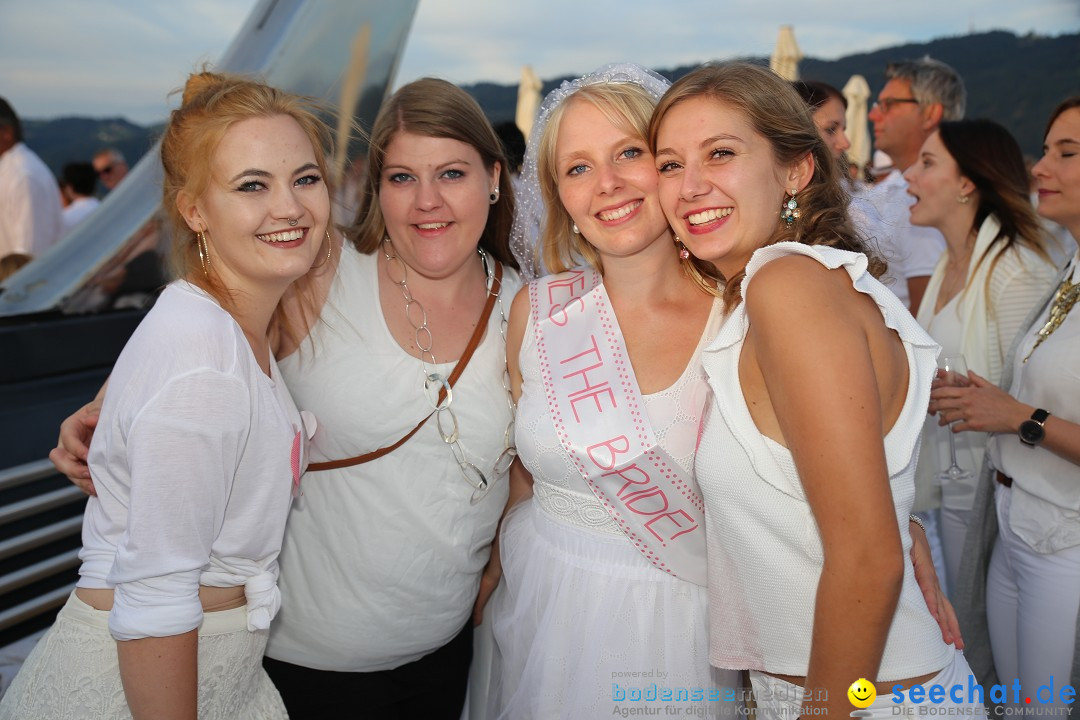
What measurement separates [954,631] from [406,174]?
1.64m

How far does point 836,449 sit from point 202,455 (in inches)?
40.5

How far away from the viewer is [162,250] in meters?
4.09

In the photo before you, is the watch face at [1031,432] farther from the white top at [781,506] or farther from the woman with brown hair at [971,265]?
the white top at [781,506]

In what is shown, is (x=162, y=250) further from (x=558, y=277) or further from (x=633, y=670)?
(x=633, y=670)

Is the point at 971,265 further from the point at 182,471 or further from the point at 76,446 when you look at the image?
the point at 76,446

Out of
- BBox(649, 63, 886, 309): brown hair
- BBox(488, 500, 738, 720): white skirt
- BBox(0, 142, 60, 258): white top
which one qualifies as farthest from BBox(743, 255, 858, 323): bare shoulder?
BBox(0, 142, 60, 258): white top

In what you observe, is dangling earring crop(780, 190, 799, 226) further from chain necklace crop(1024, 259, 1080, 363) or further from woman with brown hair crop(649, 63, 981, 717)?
chain necklace crop(1024, 259, 1080, 363)

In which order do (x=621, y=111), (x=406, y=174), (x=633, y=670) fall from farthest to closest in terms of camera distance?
(x=406, y=174) → (x=621, y=111) → (x=633, y=670)

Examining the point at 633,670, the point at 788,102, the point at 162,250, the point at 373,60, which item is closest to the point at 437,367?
the point at 633,670

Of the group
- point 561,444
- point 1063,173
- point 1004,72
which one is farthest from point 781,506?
point 1004,72

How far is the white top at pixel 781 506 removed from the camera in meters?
1.39

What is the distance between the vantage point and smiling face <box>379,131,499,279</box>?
2076 millimetres

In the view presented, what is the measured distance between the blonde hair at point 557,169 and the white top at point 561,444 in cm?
28

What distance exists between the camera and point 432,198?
2.06m
